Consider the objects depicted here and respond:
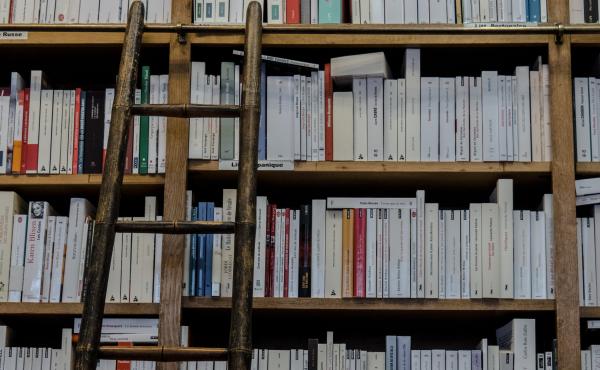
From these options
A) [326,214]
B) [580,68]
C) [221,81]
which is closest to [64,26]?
[221,81]

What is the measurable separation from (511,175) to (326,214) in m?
0.50

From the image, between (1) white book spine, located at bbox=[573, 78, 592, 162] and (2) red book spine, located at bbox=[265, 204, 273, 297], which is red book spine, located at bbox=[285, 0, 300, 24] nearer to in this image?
(2) red book spine, located at bbox=[265, 204, 273, 297]

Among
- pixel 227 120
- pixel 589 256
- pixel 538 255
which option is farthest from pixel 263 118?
pixel 589 256

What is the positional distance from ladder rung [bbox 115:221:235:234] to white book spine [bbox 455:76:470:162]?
72cm

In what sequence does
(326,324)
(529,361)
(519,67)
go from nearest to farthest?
(529,361), (519,67), (326,324)

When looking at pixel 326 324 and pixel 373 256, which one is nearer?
pixel 373 256

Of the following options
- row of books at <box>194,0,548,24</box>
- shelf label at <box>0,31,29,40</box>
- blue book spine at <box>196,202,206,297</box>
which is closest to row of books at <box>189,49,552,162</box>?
row of books at <box>194,0,548,24</box>

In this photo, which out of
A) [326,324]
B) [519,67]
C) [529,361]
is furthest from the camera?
[326,324]

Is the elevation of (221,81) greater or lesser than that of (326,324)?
greater

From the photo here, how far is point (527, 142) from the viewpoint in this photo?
9.85ft

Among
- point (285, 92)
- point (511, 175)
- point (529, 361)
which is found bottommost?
point (529, 361)

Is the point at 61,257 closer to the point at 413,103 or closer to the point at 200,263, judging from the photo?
the point at 200,263

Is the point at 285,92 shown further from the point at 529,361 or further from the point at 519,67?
the point at 529,361

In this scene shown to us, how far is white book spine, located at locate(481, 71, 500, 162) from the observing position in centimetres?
300
